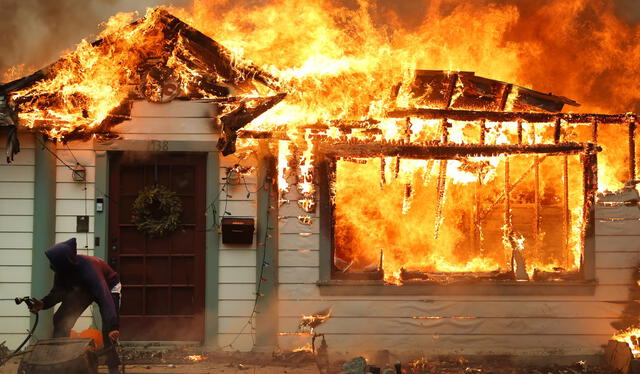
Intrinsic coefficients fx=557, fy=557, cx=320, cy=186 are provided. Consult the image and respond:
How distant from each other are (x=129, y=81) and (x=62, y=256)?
10.1 feet

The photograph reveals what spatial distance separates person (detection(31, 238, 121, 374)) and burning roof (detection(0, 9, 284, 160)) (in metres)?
2.26

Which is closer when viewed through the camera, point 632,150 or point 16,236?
point 16,236

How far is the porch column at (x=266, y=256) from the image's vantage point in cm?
798

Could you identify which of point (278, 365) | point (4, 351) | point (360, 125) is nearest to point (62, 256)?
point (4, 351)

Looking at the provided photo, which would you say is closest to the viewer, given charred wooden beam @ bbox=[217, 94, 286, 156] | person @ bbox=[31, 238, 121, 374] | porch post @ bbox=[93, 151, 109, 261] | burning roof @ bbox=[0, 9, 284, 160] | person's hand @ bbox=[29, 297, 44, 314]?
person's hand @ bbox=[29, 297, 44, 314]

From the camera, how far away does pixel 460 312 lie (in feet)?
26.6

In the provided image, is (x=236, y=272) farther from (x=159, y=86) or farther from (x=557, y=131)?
(x=557, y=131)

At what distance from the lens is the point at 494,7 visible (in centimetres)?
1275

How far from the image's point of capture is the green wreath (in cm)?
811

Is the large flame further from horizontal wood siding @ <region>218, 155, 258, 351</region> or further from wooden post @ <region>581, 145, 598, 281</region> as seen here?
horizontal wood siding @ <region>218, 155, 258, 351</region>

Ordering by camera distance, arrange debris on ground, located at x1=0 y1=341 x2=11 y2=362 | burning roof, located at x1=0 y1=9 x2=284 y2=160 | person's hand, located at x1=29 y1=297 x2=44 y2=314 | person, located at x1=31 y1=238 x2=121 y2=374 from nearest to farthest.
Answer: person's hand, located at x1=29 y1=297 x2=44 y2=314
person, located at x1=31 y1=238 x2=121 y2=374
burning roof, located at x1=0 y1=9 x2=284 y2=160
debris on ground, located at x1=0 y1=341 x2=11 y2=362

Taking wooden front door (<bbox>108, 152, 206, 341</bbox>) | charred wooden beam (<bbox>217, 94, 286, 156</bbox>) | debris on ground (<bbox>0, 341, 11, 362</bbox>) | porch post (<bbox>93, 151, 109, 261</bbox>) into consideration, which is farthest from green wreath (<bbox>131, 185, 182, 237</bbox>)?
debris on ground (<bbox>0, 341, 11, 362</bbox>)

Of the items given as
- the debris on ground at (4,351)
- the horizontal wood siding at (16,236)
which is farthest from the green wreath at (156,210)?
the debris on ground at (4,351)

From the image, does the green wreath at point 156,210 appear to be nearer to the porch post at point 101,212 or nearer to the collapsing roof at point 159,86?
the porch post at point 101,212
